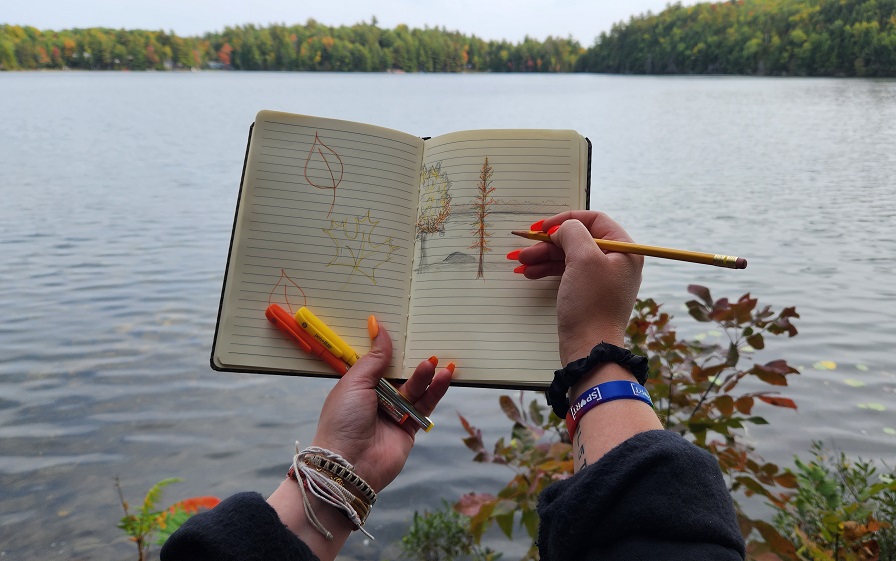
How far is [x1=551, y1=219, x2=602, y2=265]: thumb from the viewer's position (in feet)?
4.14

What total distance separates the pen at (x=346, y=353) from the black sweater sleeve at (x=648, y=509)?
0.53 m

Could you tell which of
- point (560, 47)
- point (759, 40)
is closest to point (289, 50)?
point (560, 47)

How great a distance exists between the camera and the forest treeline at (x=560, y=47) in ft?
80.3

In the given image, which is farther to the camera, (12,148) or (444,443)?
(12,148)

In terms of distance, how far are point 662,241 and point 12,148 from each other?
48.0ft

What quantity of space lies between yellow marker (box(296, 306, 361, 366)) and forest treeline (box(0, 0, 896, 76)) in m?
21.4

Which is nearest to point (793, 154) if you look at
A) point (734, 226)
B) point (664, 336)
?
point (734, 226)

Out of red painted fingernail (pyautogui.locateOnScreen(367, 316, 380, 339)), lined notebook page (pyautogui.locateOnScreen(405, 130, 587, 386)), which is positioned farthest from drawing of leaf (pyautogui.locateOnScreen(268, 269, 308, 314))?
lined notebook page (pyautogui.locateOnScreen(405, 130, 587, 386))

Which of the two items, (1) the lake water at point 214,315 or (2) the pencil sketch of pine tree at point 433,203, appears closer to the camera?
(2) the pencil sketch of pine tree at point 433,203

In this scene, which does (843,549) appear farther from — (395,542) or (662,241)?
(662,241)

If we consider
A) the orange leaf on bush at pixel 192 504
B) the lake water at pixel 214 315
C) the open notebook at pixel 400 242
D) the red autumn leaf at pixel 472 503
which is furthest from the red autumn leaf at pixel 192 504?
the open notebook at pixel 400 242

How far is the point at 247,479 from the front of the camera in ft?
12.4

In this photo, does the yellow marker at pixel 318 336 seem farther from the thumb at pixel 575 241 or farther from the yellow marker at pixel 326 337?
the thumb at pixel 575 241

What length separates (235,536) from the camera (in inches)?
42.7
